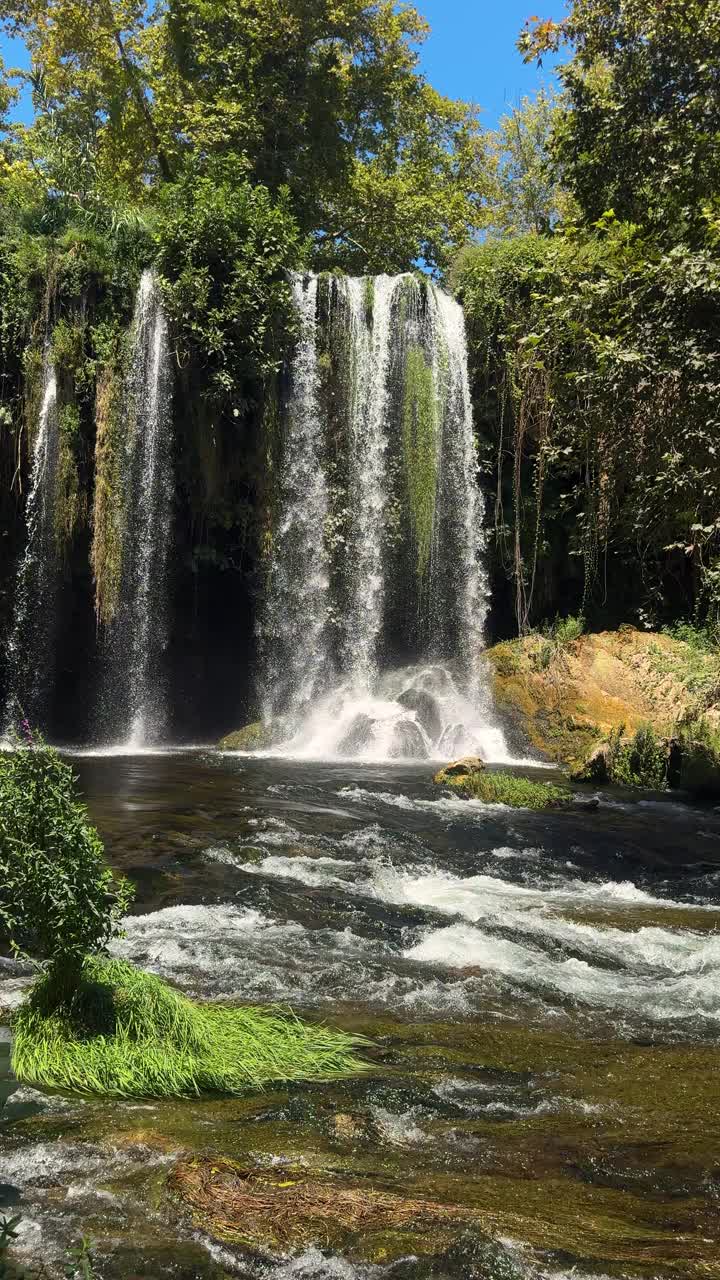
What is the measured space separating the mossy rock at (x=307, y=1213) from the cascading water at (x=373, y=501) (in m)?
14.8

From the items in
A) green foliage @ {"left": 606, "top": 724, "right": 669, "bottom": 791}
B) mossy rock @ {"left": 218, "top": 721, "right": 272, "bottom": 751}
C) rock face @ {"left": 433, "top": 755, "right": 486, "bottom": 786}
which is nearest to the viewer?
rock face @ {"left": 433, "top": 755, "right": 486, "bottom": 786}

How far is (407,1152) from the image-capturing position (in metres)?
3.44

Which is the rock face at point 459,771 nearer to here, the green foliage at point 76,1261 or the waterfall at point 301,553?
the waterfall at point 301,553

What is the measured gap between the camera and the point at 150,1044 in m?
4.12

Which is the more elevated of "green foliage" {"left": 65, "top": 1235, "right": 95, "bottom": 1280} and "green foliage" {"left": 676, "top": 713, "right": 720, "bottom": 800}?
"green foliage" {"left": 676, "top": 713, "right": 720, "bottom": 800}

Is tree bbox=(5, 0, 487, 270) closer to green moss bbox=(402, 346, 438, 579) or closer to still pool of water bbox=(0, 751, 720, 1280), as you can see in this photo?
green moss bbox=(402, 346, 438, 579)

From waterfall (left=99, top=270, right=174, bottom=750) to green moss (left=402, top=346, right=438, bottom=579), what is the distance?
4.73m

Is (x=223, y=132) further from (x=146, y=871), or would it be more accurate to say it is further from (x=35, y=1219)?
(x=35, y=1219)

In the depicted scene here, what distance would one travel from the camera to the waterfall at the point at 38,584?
695 inches

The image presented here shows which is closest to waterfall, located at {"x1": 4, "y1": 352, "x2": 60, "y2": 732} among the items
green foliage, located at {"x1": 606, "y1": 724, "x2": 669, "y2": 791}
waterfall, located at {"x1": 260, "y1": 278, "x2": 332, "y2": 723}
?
waterfall, located at {"x1": 260, "y1": 278, "x2": 332, "y2": 723}

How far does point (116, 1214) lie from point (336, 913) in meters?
4.03

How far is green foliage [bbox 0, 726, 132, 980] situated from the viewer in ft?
13.7

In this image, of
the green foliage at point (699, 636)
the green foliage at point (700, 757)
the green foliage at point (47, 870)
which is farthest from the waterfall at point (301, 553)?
the green foliage at point (47, 870)

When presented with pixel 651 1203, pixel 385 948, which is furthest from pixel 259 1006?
pixel 651 1203
